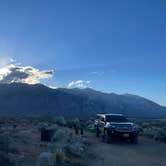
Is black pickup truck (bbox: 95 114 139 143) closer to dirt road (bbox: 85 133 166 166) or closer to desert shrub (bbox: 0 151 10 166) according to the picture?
dirt road (bbox: 85 133 166 166)

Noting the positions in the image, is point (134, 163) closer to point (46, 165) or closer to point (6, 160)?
point (46, 165)

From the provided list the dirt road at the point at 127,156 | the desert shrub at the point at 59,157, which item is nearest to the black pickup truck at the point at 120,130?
the dirt road at the point at 127,156

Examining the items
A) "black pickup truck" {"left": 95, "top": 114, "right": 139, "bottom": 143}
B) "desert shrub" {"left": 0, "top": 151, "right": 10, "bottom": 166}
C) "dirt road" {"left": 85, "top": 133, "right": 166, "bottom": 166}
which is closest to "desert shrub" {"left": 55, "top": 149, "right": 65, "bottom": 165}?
"dirt road" {"left": 85, "top": 133, "right": 166, "bottom": 166}

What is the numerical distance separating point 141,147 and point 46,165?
11029 millimetres

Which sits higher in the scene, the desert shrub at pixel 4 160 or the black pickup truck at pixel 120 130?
the black pickup truck at pixel 120 130

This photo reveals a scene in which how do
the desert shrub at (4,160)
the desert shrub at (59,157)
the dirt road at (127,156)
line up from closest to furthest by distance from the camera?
the desert shrub at (4,160) < the desert shrub at (59,157) < the dirt road at (127,156)

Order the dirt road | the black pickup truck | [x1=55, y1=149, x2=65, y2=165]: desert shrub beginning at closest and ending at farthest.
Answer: [x1=55, y1=149, x2=65, y2=165]: desert shrub
the dirt road
the black pickup truck

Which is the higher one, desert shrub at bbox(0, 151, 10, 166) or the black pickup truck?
the black pickup truck

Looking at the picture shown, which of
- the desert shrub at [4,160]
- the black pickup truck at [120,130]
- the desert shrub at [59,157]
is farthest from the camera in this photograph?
the black pickup truck at [120,130]

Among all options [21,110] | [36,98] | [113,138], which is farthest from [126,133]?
[36,98]

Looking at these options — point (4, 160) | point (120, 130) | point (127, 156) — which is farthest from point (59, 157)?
point (120, 130)

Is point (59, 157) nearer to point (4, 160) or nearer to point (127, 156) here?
point (4, 160)

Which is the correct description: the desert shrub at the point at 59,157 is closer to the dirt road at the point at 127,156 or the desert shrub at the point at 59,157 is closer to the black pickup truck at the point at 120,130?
the dirt road at the point at 127,156

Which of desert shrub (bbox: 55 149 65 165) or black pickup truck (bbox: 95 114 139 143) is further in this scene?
black pickup truck (bbox: 95 114 139 143)
